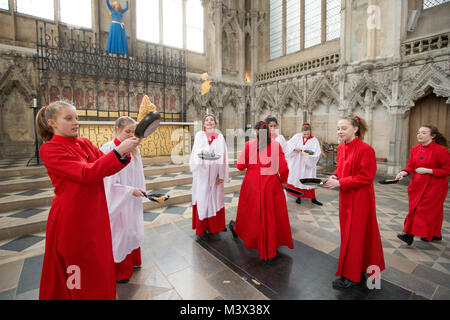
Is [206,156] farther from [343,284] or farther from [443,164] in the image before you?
[443,164]

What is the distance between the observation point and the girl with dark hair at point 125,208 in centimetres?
231

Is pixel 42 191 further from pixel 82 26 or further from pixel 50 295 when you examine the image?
pixel 82 26

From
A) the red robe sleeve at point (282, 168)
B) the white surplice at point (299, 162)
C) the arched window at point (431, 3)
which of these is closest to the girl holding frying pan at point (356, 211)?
the red robe sleeve at point (282, 168)

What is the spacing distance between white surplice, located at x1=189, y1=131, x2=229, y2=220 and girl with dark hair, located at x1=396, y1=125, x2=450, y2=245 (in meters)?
2.72

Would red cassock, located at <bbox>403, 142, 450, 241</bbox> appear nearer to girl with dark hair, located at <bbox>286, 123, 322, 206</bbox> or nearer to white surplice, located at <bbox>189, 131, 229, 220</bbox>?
girl with dark hair, located at <bbox>286, 123, 322, 206</bbox>

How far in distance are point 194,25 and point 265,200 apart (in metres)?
Answer: 13.7

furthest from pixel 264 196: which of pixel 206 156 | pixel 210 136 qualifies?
pixel 210 136

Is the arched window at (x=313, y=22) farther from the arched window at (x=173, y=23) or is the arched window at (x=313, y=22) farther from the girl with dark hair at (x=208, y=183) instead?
the girl with dark hair at (x=208, y=183)

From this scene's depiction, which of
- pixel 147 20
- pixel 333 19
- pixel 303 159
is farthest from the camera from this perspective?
pixel 147 20

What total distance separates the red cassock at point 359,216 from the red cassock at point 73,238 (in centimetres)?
220

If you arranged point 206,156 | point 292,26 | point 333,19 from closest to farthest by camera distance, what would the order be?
1. point 206,156
2. point 333,19
3. point 292,26

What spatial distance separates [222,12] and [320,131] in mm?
9058

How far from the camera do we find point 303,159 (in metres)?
5.75

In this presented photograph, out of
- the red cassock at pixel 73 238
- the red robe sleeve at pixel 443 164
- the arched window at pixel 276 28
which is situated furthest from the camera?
the arched window at pixel 276 28
